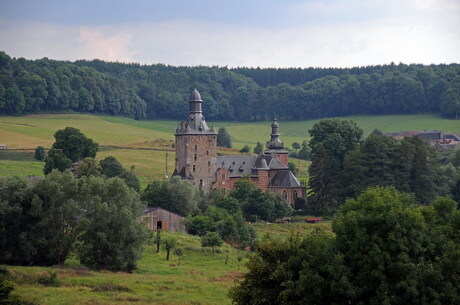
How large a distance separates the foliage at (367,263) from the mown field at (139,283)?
2329mm

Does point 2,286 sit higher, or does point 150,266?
point 2,286

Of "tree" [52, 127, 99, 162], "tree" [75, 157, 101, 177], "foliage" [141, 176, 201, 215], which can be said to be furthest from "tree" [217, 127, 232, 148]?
"foliage" [141, 176, 201, 215]

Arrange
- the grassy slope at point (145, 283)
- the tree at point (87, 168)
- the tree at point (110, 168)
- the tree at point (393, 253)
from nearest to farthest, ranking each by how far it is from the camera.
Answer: the tree at point (393, 253), the grassy slope at point (145, 283), the tree at point (87, 168), the tree at point (110, 168)

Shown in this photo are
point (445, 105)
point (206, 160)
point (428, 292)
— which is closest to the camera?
point (428, 292)

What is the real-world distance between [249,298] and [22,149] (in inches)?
3405

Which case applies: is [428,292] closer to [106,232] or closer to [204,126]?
[106,232]

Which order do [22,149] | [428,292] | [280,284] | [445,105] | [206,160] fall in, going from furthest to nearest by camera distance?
1. [445,105]
2. [22,149]
3. [206,160]
4. [280,284]
5. [428,292]

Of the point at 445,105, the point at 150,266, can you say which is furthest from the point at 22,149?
the point at 445,105

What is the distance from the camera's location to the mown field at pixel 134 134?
376 ft

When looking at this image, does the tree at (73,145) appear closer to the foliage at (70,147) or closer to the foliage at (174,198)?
the foliage at (70,147)

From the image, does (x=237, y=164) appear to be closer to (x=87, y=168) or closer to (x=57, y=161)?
(x=87, y=168)

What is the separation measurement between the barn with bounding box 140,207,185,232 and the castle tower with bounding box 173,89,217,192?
72.5ft

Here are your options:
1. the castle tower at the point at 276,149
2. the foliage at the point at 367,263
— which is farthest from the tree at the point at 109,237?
the castle tower at the point at 276,149

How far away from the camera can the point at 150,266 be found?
5747cm
